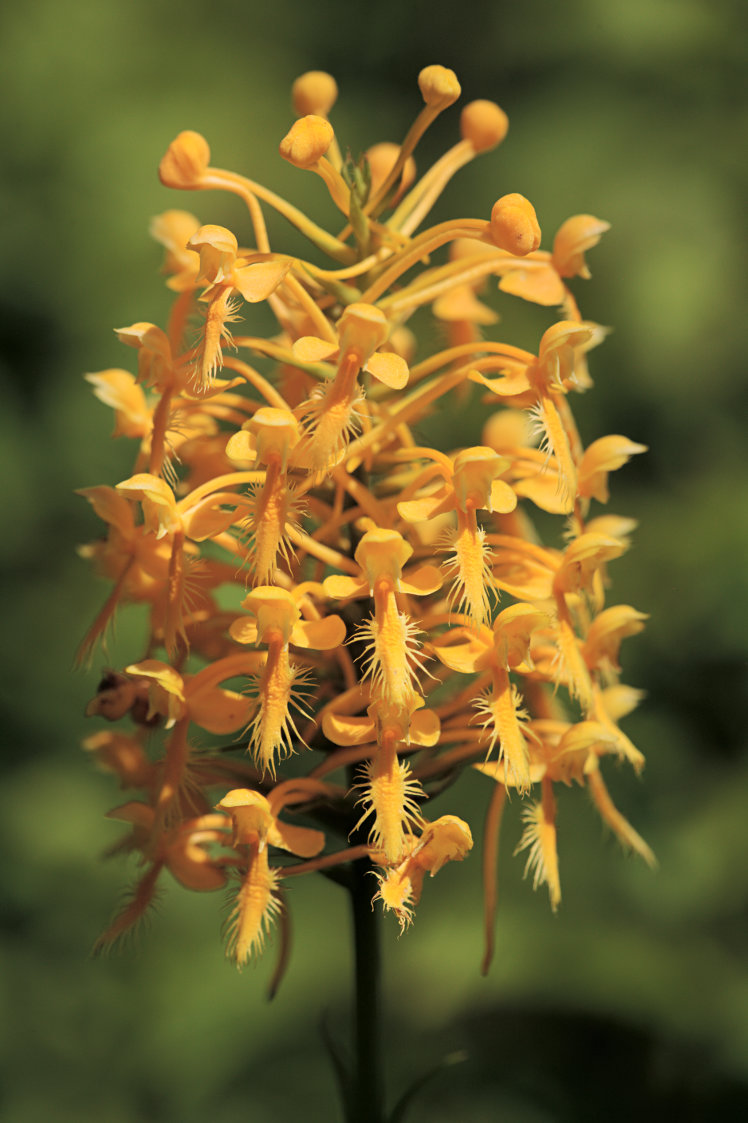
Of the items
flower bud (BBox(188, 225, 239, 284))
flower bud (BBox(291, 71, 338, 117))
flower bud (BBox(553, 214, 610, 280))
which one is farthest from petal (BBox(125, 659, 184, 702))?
flower bud (BBox(291, 71, 338, 117))

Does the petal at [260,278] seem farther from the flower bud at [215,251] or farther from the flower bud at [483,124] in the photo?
the flower bud at [483,124]

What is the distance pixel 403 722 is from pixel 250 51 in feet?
9.64

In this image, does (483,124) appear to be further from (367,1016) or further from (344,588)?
(367,1016)

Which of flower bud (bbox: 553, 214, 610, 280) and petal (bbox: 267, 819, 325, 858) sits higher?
flower bud (bbox: 553, 214, 610, 280)

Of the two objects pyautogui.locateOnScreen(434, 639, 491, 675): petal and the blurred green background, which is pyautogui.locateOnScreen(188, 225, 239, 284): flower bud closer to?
pyautogui.locateOnScreen(434, 639, 491, 675): petal

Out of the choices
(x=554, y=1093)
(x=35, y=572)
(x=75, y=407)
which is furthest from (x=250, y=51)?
(x=554, y=1093)

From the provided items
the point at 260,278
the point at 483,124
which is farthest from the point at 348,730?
the point at 483,124

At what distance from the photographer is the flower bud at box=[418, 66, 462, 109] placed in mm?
1710

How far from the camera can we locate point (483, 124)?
1943mm

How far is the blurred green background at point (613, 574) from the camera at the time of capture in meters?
2.66

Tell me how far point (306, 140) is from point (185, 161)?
284 mm

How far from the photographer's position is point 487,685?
167 cm

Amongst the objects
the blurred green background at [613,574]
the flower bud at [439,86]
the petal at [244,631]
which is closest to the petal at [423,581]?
the petal at [244,631]

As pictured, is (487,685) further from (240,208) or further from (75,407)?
(240,208)
